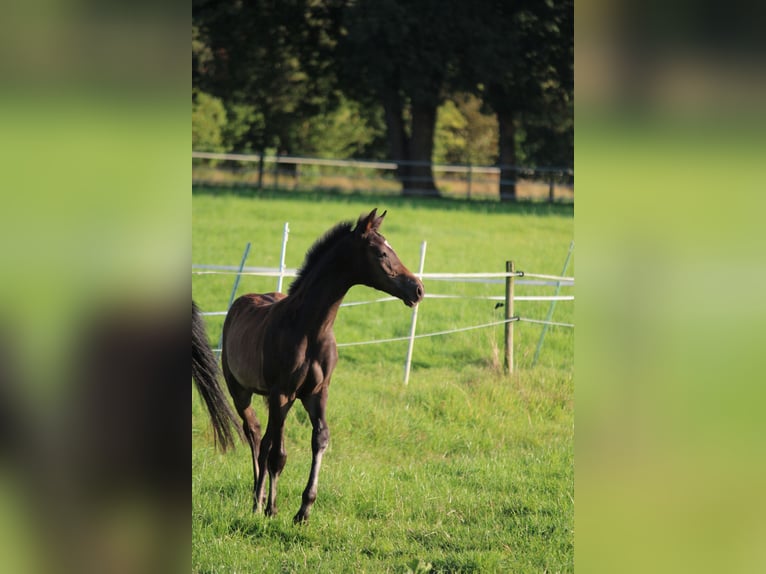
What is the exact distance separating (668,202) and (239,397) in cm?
343

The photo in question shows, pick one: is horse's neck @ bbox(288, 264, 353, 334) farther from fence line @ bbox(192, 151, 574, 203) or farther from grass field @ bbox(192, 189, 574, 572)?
fence line @ bbox(192, 151, 574, 203)

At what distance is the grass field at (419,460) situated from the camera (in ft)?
11.7

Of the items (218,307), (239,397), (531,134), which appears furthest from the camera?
(531,134)

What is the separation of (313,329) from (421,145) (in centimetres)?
1942

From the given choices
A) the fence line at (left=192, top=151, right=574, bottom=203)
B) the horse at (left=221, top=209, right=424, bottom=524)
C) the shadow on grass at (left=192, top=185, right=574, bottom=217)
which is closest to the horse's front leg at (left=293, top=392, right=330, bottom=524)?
the horse at (left=221, top=209, right=424, bottom=524)

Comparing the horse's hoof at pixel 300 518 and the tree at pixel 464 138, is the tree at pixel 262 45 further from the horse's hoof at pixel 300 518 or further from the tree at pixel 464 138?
the horse's hoof at pixel 300 518

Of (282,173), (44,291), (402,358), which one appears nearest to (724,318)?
(44,291)

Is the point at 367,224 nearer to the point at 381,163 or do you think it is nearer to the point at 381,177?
the point at 381,163

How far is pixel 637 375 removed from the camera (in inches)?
37.4

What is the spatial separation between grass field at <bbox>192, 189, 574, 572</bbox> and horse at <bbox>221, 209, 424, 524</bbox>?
291 millimetres

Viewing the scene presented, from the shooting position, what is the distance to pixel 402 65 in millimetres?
21172

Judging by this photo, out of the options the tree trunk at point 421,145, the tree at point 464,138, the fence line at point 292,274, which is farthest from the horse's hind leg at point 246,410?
the tree at point 464,138

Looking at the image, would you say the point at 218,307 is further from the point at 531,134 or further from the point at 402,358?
the point at 531,134

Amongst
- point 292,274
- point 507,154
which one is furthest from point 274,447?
point 507,154
